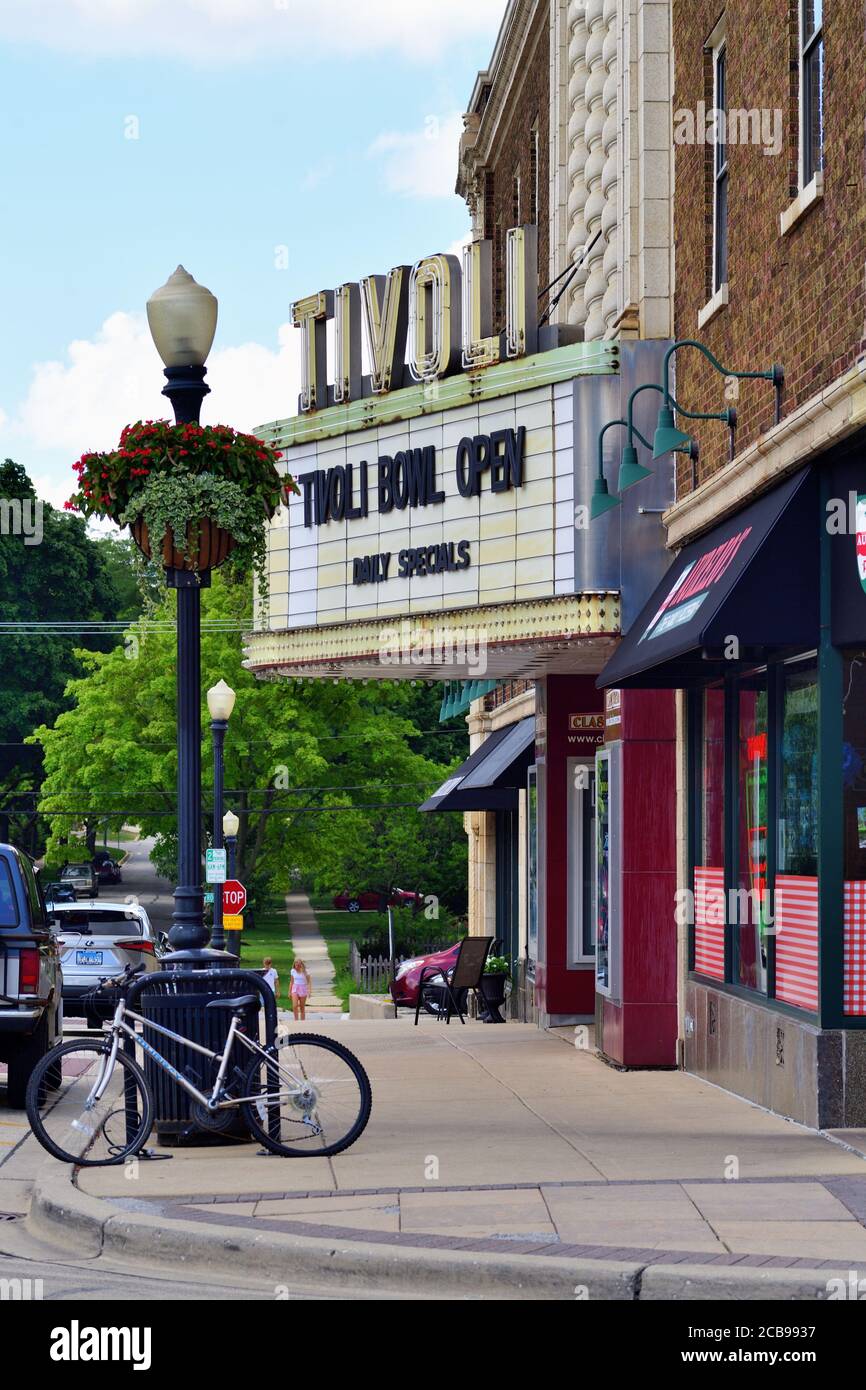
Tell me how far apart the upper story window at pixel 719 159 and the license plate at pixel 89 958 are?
13381 millimetres

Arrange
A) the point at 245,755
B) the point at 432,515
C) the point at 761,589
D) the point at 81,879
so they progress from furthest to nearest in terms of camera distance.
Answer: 1. the point at 81,879
2. the point at 245,755
3. the point at 432,515
4. the point at 761,589

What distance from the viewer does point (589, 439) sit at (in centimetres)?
1586

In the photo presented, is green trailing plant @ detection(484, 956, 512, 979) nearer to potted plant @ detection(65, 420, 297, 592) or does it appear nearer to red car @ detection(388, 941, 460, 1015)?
red car @ detection(388, 941, 460, 1015)

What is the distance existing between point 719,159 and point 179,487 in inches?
213

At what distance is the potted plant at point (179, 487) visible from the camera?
11.8 meters

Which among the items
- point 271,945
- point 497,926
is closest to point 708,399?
point 497,926

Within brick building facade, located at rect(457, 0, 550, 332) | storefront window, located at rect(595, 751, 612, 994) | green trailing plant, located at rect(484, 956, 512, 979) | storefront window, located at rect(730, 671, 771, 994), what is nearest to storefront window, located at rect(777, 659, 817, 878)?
storefront window, located at rect(730, 671, 771, 994)

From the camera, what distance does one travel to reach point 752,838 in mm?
13555

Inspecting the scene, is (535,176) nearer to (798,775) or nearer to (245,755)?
(798,775)

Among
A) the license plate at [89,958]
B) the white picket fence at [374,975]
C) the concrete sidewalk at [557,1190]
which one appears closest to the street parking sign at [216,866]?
the license plate at [89,958]

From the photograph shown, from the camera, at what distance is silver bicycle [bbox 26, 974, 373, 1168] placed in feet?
34.8

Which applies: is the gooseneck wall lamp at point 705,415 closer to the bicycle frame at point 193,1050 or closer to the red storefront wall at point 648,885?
the red storefront wall at point 648,885

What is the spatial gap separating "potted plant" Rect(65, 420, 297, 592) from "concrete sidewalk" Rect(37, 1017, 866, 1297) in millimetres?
3593

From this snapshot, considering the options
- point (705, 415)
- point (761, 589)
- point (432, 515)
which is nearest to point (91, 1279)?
point (761, 589)
